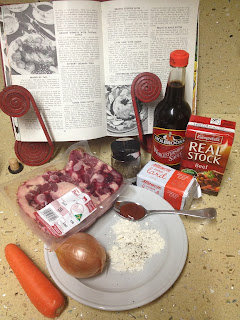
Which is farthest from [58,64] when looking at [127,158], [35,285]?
[35,285]

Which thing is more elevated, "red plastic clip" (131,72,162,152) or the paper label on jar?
"red plastic clip" (131,72,162,152)

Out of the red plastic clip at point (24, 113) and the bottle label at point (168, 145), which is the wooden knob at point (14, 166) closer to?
the red plastic clip at point (24, 113)

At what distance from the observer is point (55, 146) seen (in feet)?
3.13

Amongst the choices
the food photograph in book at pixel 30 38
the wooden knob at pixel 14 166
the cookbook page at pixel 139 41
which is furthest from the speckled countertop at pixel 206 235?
the food photograph in book at pixel 30 38

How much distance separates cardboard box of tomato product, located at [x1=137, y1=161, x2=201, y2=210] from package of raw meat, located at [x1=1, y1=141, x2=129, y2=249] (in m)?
0.06

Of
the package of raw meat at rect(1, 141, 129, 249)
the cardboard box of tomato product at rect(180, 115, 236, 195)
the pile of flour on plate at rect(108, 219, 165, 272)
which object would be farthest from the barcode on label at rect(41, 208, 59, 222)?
the cardboard box of tomato product at rect(180, 115, 236, 195)

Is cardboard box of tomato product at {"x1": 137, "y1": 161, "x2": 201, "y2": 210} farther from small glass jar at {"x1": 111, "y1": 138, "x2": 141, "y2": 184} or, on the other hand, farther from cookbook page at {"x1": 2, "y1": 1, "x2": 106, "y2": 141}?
cookbook page at {"x1": 2, "y1": 1, "x2": 106, "y2": 141}

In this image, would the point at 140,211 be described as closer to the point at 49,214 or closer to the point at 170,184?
the point at 170,184

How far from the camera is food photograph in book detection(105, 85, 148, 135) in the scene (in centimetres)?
84

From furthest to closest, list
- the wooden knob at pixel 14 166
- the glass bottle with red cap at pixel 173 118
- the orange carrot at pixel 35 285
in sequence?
the wooden knob at pixel 14 166 < the glass bottle with red cap at pixel 173 118 < the orange carrot at pixel 35 285

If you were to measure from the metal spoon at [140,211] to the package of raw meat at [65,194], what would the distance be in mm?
32

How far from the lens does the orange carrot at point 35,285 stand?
533 mm

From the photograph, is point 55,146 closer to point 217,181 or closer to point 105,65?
point 105,65

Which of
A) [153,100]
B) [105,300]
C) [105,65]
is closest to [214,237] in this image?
[105,300]
